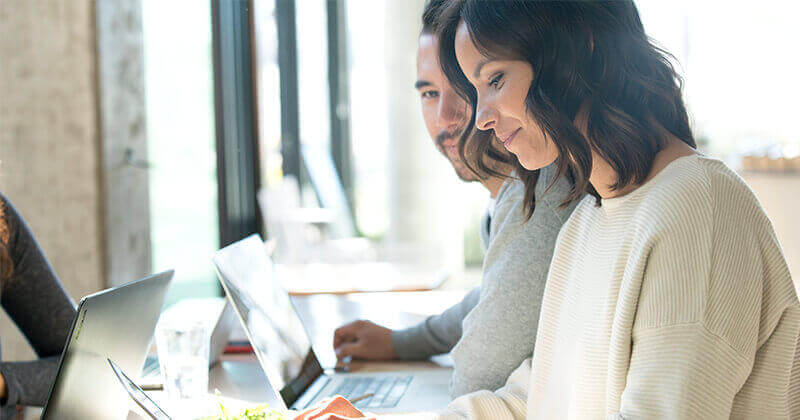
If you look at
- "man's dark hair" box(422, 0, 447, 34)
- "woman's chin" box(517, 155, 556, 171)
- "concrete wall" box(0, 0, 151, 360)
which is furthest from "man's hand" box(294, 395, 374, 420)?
"concrete wall" box(0, 0, 151, 360)

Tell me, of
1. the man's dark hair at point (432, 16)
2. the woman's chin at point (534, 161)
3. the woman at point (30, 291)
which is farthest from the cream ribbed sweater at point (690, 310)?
the woman at point (30, 291)

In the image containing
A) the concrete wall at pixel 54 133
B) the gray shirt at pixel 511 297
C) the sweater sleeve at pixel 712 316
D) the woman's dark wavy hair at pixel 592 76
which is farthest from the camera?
the concrete wall at pixel 54 133

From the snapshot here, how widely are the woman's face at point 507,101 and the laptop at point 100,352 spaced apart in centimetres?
51

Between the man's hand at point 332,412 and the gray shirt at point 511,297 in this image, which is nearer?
the man's hand at point 332,412

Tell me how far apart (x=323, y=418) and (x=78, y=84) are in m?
1.55

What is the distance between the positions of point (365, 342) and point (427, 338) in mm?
126

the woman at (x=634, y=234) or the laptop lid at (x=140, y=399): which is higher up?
the woman at (x=634, y=234)

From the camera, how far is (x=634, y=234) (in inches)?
35.0

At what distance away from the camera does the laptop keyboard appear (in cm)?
121

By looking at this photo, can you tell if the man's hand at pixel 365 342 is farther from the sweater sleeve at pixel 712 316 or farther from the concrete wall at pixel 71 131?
the concrete wall at pixel 71 131

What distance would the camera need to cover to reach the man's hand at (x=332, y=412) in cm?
92

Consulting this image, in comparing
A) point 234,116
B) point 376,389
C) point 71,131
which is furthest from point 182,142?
point 376,389

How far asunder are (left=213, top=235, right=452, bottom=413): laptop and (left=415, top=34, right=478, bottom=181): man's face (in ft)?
1.32

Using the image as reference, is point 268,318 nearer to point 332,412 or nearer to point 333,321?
point 332,412
